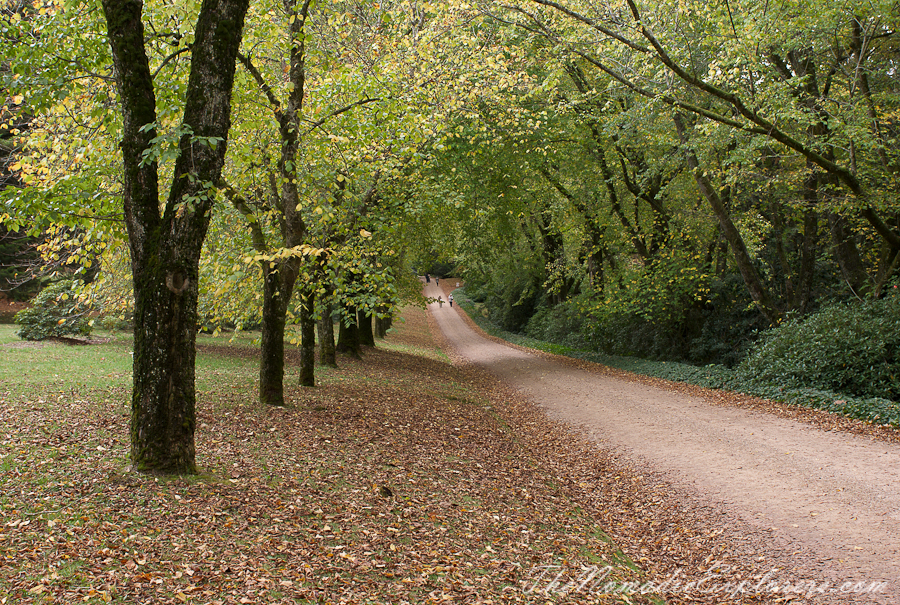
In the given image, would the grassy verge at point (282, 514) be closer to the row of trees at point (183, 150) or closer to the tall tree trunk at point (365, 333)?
the row of trees at point (183, 150)

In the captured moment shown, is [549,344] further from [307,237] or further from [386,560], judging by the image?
[386,560]

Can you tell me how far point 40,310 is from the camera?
50.6 feet

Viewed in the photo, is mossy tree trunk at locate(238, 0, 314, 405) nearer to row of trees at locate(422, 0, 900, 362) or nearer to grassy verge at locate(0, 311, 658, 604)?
grassy verge at locate(0, 311, 658, 604)

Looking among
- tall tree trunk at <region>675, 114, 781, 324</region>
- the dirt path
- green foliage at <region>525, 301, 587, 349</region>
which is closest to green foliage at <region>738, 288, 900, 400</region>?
tall tree trunk at <region>675, 114, 781, 324</region>

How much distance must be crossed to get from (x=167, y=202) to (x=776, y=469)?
7970 mm

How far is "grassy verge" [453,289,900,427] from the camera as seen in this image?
994 cm

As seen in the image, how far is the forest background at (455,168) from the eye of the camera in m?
5.30

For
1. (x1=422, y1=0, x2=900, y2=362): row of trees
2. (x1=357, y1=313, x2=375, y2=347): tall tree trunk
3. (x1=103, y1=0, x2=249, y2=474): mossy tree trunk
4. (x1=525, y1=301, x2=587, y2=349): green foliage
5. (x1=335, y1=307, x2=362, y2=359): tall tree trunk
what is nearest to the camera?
(x1=103, y1=0, x2=249, y2=474): mossy tree trunk

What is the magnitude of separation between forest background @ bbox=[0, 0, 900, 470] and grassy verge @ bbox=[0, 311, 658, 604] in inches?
29.0

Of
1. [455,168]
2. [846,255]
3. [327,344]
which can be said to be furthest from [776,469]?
[327,344]

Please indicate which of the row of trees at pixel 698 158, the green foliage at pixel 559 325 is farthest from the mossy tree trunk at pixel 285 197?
the green foliage at pixel 559 325

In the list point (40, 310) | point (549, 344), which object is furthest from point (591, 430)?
point (549, 344)

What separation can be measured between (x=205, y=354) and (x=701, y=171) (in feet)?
46.1

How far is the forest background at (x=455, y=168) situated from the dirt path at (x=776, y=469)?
2.09m
